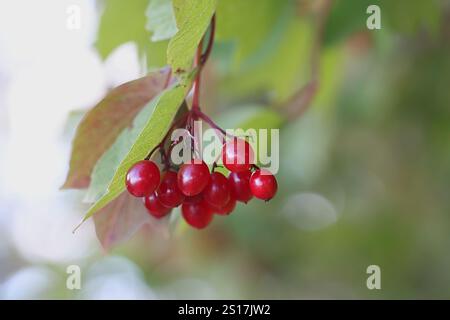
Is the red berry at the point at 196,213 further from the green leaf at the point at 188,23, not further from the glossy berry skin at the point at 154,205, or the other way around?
the green leaf at the point at 188,23

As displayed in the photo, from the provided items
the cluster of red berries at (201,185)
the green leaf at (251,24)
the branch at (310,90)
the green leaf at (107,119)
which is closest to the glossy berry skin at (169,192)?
the cluster of red berries at (201,185)

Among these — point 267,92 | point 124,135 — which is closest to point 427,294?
point 267,92

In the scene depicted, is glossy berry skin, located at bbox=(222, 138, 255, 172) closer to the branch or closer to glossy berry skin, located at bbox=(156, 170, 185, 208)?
glossy berry skin, located at bbox=(156, 170, 185, 208)

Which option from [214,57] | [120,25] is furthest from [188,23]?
[214,57]

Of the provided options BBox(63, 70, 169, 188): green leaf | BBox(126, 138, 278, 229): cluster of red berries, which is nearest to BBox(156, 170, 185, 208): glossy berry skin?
BBox(126, 138, 278, 229): cluster of red berries

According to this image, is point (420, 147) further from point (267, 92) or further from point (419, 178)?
point (267, 92)
